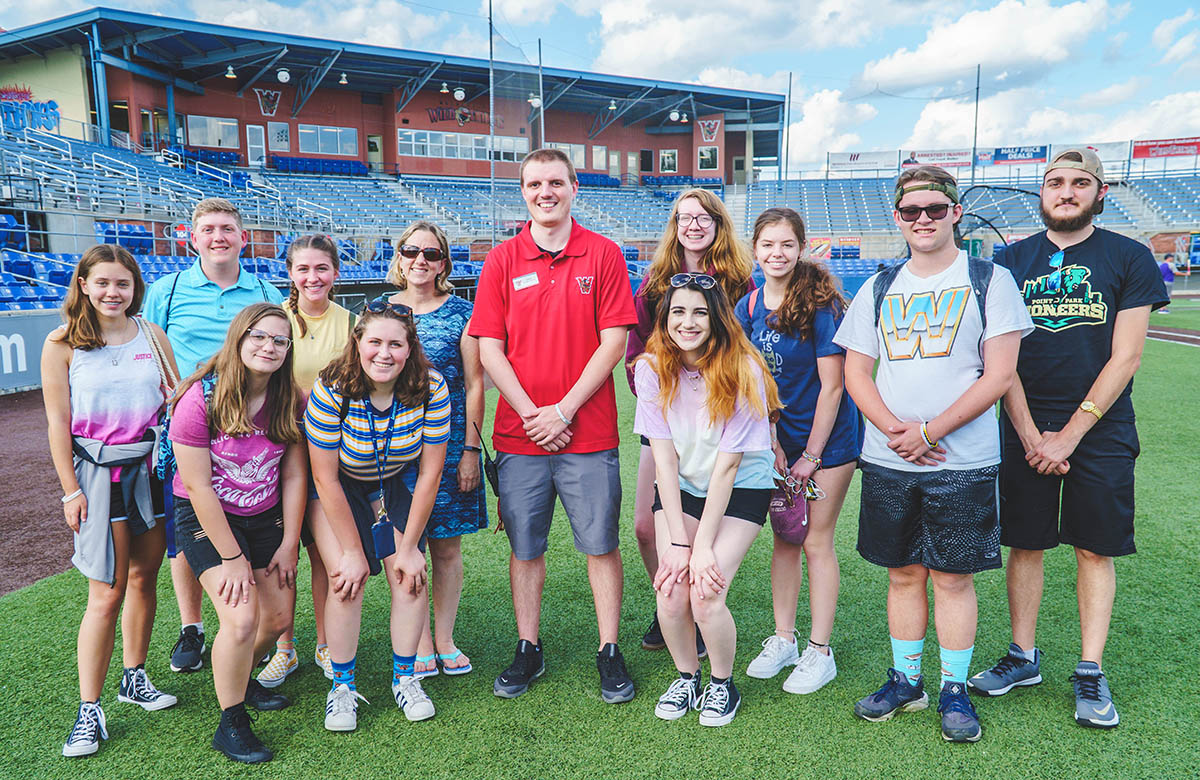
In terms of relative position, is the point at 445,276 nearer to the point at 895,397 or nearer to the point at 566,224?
the point at 566,224

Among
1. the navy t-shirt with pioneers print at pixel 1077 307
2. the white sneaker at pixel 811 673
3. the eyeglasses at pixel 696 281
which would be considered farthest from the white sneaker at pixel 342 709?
the navy t-shirt with pioneers print at pixel 1077 307

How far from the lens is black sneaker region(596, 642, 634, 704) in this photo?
289 centimetres

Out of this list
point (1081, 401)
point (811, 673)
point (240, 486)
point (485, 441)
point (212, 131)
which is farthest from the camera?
point (212, 131)

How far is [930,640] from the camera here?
3.37 m

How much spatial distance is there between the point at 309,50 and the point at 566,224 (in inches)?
1128

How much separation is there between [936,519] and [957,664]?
54cm

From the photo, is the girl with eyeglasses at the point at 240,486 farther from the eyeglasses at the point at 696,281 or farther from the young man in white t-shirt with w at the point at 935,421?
the young man in white t-shirt with w at the point at 935,421

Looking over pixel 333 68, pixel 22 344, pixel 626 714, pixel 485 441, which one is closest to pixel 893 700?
pixel 626 714

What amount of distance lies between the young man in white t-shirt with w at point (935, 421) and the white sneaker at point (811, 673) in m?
0.25

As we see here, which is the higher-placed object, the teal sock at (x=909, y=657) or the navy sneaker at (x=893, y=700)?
the teal sock at (x=909, y=657)

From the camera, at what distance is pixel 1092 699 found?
105 inches

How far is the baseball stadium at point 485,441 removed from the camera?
→ 256 centimetres

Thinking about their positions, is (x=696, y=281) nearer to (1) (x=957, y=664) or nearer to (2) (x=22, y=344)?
(1) (x=957, y=664)

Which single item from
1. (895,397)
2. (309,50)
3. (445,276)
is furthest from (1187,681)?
(309,50)
